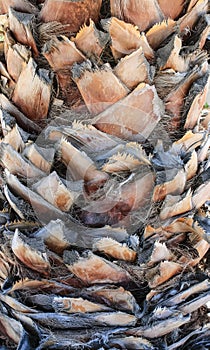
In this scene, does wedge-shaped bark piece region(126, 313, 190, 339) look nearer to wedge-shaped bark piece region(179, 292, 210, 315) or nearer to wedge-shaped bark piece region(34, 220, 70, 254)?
wedge-shaped bark piece region(179, 292, 210, 315)

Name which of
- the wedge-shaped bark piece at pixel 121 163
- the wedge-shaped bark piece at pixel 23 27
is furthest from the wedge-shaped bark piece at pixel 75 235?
the wedge-shaped bark piece at pixel 23 27

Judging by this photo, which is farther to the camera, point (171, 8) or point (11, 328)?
point (11, 328)

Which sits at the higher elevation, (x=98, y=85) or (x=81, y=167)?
(x=98, y=85)

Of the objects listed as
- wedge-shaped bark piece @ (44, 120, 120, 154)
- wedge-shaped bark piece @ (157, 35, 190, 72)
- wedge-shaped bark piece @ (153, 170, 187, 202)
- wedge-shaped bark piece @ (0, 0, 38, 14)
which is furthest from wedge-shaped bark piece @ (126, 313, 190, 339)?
wedge-shaped bark piece @ (0, 0, 38, 14)

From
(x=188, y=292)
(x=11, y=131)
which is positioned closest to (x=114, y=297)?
(x=188, y=292)

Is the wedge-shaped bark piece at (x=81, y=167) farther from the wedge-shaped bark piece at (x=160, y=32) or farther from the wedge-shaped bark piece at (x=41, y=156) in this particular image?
the wedge-shaped bark piece at (x=160, y=32)

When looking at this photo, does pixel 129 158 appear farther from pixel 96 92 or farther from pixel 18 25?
pixel 18 25

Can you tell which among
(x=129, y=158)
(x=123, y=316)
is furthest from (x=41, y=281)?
(x=129, y=158)

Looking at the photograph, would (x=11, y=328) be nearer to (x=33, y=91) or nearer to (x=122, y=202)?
(x=122, y=202)

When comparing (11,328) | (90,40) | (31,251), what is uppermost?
(90,40)
